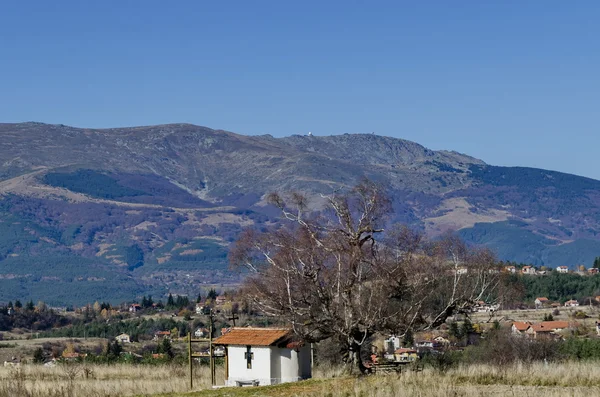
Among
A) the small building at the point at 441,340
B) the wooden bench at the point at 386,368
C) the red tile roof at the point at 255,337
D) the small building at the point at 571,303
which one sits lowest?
the small building at the point at 441,340

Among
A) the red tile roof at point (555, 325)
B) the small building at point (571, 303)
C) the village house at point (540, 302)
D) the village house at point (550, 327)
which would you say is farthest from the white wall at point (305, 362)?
the village house at point (540, 302)

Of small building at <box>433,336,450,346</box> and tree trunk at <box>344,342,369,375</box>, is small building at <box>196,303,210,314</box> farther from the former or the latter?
tree trunk at <box>344,342,369,375</box>

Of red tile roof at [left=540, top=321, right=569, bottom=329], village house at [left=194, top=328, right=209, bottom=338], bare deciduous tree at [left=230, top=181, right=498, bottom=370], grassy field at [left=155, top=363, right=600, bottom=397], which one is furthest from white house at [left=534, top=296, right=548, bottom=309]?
grassy field at [left=155, top=363, right=600, bottom=397]

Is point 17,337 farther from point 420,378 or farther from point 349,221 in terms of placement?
point 420,378

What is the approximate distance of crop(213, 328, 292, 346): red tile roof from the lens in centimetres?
3522

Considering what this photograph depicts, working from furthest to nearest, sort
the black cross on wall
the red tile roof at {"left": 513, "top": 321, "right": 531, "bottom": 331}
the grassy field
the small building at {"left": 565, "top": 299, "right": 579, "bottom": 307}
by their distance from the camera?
the small building at {"left": 565, "top": 299, "right": 579, "bottom": 307}, the red tile roof at {"left": 513, "top": 321, "right": 531, "bottom": 331}, the black cross on wall, the grassy field

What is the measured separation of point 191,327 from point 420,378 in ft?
235

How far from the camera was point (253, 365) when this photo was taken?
117 feet

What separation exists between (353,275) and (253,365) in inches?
227

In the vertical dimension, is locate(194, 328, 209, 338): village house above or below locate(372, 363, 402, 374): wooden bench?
below

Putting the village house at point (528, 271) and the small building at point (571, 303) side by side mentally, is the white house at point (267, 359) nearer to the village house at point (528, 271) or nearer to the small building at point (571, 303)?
the small building at point (571, 303)

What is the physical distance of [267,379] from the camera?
3497cm

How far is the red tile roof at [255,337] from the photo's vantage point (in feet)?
116

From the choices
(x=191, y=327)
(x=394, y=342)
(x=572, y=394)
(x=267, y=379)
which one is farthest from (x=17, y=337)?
(x=572, y=394)
